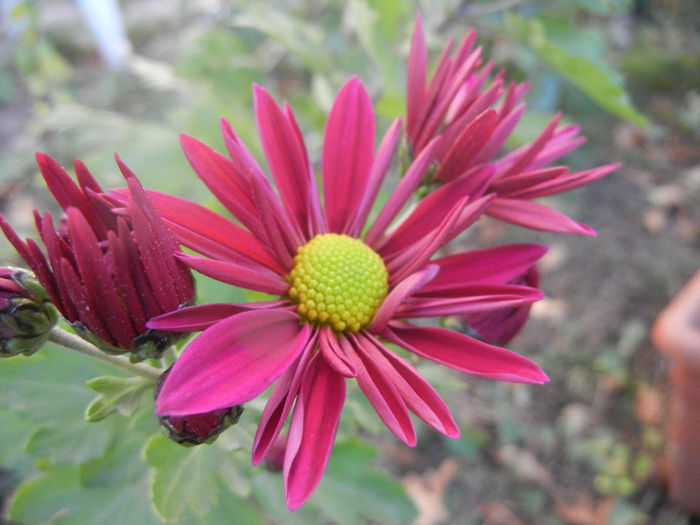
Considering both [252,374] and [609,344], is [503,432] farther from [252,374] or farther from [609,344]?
[252,374]

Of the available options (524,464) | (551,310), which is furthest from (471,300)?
(551,310)

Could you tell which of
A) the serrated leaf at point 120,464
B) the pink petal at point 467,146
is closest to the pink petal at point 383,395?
the pink petal at point 467,146

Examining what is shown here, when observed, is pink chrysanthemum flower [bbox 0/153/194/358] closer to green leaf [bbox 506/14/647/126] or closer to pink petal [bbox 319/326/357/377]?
pink petal [bbox 319/326/357/377]

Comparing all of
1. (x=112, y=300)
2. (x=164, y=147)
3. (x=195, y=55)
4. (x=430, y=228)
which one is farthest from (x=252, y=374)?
(x=195, y=55)

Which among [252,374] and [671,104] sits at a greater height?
[252,374]

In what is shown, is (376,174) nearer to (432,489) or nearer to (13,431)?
(13,431)

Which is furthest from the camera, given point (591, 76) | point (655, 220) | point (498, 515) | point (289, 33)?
point (655, 220)
